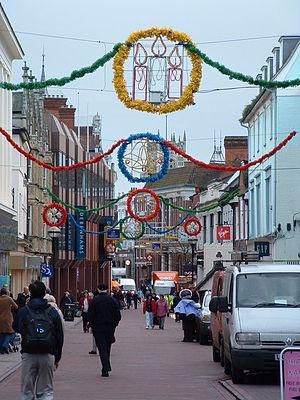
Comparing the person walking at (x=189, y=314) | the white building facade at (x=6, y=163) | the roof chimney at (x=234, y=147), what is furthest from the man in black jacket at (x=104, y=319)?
the roof chimney at (x=234, y=147)

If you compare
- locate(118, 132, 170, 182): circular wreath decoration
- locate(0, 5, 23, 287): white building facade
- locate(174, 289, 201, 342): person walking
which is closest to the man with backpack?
locate(118, 132, 170, 182): circular wreath decoration

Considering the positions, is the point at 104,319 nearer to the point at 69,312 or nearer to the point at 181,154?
the point at 181,154

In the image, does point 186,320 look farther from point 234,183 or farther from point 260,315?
point 234,183

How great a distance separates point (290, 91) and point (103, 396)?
1273 inches

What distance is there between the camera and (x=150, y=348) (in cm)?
3294

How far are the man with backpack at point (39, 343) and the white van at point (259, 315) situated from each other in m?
5.94

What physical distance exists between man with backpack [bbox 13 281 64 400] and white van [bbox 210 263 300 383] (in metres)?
5.94

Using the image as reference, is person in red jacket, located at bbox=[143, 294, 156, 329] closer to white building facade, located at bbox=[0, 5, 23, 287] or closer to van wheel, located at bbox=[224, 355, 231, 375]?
white building facade, located at bbox=[0, 5, 23, 287]

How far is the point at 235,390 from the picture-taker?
724 inches

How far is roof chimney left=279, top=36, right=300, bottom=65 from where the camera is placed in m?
49.4

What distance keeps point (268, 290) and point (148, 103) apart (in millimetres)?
6197

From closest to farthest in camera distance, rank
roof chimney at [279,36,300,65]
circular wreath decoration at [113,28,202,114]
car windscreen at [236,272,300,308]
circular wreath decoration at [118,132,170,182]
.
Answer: car windscreen at [236,272,300,308]
circular wreath decoration at [113,28,202,114]
circular wreath decoration at [118,132,170,182]
roof chimney at [279,36,300,65]

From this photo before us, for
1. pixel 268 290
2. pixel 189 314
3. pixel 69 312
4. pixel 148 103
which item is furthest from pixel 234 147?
pixel 268 290

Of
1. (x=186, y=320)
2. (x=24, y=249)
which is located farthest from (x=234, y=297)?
(x=24, y=249)
